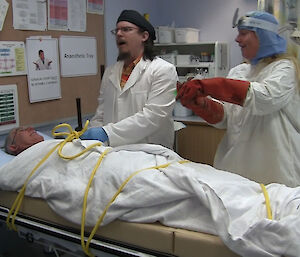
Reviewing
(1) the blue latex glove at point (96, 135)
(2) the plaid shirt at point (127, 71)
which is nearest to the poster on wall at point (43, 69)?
Result: (2) the plaid shirt at point (127, 71)

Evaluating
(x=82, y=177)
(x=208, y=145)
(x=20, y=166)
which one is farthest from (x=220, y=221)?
(x=208, y=145)

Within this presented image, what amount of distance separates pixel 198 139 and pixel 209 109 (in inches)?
59.8

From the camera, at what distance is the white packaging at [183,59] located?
11.1 feet

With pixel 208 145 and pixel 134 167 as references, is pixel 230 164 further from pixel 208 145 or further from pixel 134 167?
pixel 208 145

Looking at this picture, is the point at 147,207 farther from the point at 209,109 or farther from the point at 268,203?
the point at 209,109

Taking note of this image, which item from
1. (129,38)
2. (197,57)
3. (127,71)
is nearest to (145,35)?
(129,38)

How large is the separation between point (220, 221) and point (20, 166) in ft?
2.78

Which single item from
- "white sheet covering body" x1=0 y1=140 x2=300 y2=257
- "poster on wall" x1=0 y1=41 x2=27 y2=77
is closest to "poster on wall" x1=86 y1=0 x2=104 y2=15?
"poster on wall" x1=0 y1=41 x2=27 y2=77

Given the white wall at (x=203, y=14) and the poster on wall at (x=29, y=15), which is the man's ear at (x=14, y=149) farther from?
the white wall at (x=203, y=14)

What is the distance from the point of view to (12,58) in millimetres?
2195

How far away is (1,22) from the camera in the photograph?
6.97 feet

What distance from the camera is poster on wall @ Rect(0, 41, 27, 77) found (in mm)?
2143

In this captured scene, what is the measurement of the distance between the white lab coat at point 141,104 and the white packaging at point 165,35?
52.0 inches

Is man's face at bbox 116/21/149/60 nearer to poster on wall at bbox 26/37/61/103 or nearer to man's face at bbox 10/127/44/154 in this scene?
poster on wall at bbox 26/37/61/103
